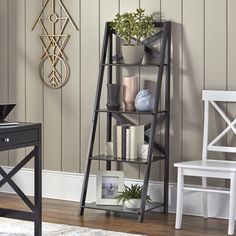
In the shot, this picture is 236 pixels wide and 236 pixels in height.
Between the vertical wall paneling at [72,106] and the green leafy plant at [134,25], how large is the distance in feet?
1.87

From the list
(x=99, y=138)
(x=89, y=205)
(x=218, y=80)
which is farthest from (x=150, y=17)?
(x=89, y=205)

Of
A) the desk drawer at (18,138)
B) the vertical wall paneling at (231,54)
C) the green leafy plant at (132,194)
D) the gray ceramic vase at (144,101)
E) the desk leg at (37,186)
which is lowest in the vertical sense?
the green leafy plant at (132,194)

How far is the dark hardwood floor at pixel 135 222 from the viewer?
4.78 metres

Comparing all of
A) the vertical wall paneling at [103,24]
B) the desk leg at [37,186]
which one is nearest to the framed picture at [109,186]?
the vertical wall paneling at [103,24]

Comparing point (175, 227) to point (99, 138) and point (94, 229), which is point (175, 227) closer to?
point (94, 229)

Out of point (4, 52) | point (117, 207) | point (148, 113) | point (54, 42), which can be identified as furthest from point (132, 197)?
point (4, 52)

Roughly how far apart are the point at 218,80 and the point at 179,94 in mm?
330

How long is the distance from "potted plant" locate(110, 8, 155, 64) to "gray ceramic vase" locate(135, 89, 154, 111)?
26cm

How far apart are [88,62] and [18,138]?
1.70 meters

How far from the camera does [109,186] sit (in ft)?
17.7

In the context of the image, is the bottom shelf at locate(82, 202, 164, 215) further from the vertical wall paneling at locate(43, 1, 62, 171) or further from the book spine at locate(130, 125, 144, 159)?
the vertical wall paneling at locate(43, 1, 62, 171)

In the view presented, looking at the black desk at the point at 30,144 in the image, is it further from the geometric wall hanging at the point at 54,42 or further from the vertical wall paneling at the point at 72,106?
the geometric wall hanging at the point at 54,42

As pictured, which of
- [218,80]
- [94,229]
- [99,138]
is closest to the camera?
[94,229]

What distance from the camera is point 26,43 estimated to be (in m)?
5.97
